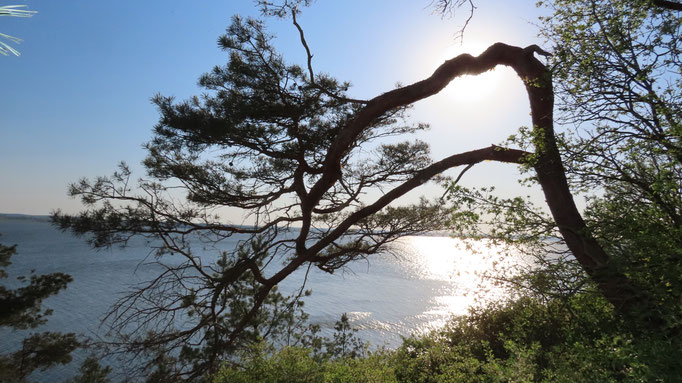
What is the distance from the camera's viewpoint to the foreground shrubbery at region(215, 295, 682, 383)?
2.42 meters

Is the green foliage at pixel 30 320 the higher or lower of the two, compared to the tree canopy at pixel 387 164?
lower

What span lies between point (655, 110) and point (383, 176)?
3.52 m

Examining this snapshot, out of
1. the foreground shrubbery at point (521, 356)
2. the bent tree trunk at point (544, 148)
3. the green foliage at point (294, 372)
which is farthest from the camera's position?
the green foliage at point (294, 372)

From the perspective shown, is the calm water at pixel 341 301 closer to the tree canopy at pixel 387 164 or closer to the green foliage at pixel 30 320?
the green foliage at pixel 30 320

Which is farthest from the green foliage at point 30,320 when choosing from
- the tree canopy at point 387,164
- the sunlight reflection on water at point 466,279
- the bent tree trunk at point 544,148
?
the sunlight reflection on water at point 466,279

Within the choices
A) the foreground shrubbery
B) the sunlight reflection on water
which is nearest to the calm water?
the sunlight reflection on water

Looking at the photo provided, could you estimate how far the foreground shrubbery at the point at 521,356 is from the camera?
2.42m

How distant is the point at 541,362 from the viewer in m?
3.81

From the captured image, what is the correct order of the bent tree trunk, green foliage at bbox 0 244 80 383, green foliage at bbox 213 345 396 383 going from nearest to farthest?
the bent tree trunk
green foliage at bbox 213 345 396 383
green foliage at bbox 0 244 80 383

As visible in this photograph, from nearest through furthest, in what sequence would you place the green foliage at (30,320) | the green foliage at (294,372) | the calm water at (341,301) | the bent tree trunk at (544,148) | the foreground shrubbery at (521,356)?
the foreground shrubbery at (521,356), the bent tree trunk at (544,148), the green foliage at (294,372), the green foliage at (30,320), the calm water at (341,301)

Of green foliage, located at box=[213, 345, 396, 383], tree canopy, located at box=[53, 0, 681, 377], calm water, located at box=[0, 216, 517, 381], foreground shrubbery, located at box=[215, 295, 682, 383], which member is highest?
tree canopy, located at box=[53, 0, 681, 377]

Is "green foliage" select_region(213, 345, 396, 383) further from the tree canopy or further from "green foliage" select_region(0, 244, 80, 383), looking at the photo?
"green foliage" select_region(0, 244, 80, 383)

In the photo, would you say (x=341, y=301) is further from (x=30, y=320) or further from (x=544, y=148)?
(x=544, y=148)

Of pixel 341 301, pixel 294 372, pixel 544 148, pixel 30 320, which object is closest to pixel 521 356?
pixel 544 148
